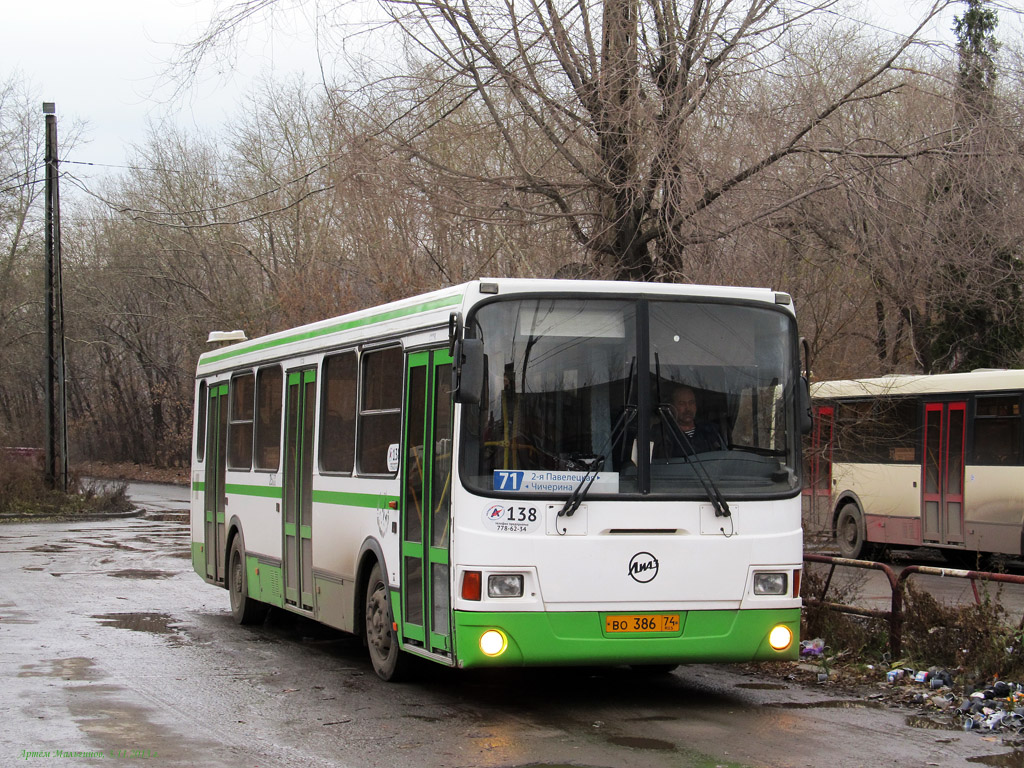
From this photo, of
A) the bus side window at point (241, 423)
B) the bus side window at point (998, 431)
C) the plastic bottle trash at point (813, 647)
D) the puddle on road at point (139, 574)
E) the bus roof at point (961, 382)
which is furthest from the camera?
the bus roof at point (961, 382)

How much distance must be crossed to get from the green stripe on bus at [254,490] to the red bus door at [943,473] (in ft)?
35.9

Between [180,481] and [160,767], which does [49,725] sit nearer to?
[160,767]

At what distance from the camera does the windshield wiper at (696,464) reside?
8.77 meters

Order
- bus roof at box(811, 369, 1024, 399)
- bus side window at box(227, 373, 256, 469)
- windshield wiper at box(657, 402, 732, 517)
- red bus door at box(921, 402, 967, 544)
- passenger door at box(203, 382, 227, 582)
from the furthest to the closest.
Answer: red bus door at box(921, 402, 967, 544)
bus roof at box(811, 369, 1024, 399)
passenger door at box(203, 382, 227, 582)
bus side window at box(227, 373, 256, 469)
windshield wiper at box(657, 402, 732, 517)

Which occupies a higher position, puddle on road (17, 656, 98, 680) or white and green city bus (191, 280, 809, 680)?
white and green city bus (191, 280, 809, 680)

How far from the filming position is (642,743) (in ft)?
25.5

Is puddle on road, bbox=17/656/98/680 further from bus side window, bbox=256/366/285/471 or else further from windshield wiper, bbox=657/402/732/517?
windshield wiper, bbox=657/402/732/517

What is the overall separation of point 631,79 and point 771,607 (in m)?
5.65

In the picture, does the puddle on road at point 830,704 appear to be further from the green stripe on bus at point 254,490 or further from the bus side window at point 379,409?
the green stripe on bus at point 254,490

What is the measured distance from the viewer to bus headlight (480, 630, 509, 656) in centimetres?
838

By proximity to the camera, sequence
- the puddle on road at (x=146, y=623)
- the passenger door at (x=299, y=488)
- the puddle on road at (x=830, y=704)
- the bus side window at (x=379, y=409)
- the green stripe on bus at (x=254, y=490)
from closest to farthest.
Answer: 1. the puddle on road at (x=830, y=704)
2. the bus side window at (x=379, y=409)
3. the passenger door at (x=299, y=488)
4. the green stripe on bus at (x=254, y=490)
5. the puddle on road at (x=146, y=623)

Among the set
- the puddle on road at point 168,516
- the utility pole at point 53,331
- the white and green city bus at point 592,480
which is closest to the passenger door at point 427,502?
the white and green city bus at point 592,480

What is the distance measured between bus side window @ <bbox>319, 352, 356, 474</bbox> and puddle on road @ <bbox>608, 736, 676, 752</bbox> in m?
3.76

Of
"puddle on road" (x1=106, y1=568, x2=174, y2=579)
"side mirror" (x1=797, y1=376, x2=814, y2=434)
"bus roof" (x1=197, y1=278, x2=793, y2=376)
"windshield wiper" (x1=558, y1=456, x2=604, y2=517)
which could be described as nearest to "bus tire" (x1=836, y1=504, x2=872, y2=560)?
"puddle on road" (x1=106, y1=568, x2=174, y2=579)
